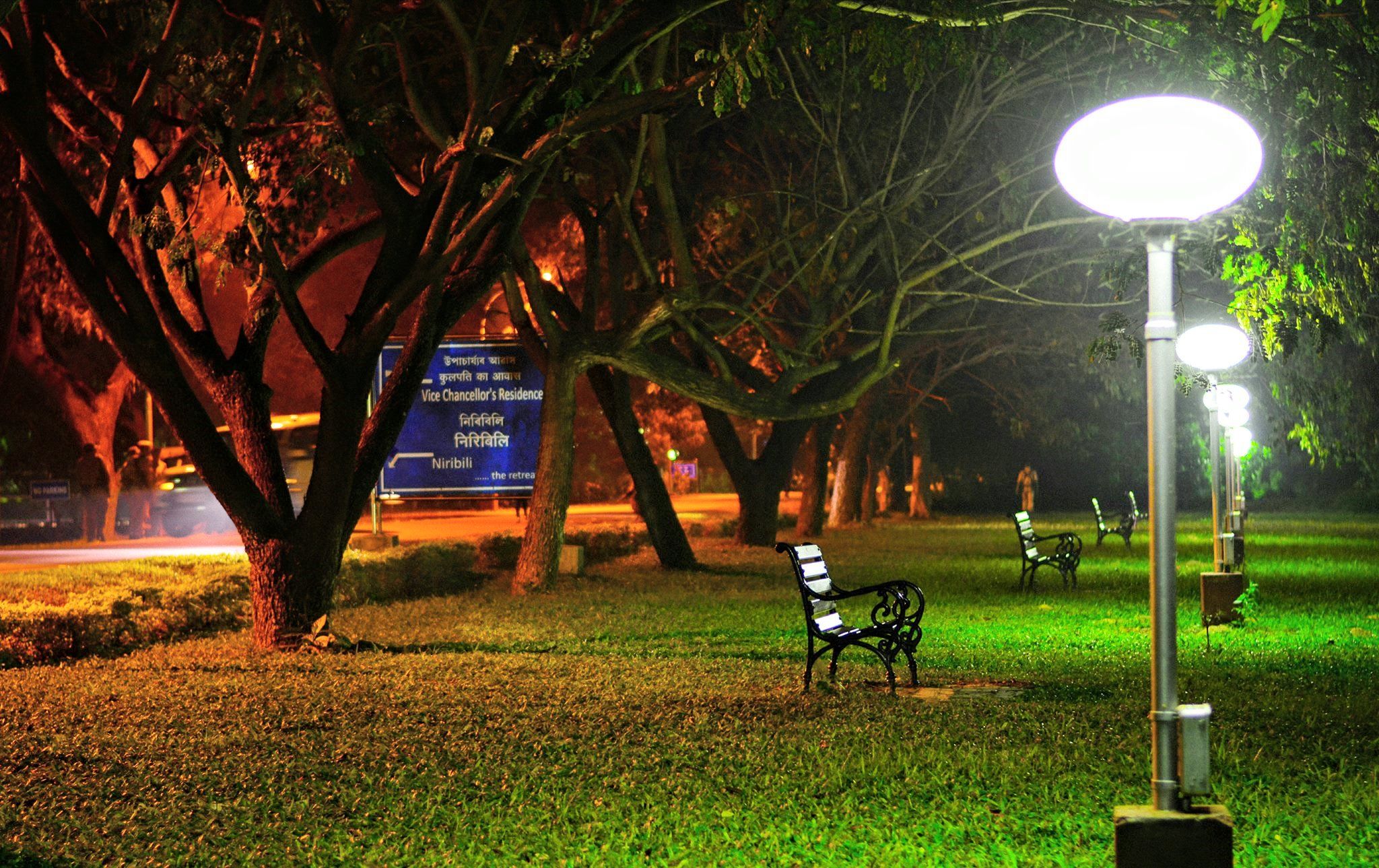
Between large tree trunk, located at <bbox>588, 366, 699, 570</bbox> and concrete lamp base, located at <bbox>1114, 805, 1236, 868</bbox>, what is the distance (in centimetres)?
1860

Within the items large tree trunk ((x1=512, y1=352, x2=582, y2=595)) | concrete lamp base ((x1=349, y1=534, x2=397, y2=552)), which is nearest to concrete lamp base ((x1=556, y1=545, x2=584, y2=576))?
large tree trunk ((x1=512, y1=352, x2=582, y2=595))

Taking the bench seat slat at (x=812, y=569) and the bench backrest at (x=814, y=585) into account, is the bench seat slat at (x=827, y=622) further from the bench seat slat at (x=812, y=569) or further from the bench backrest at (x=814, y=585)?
the bench seat slat at (x=812, y=569)

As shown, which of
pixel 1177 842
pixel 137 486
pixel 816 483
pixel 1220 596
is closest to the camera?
pixel 1177 842

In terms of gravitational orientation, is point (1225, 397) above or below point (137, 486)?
above

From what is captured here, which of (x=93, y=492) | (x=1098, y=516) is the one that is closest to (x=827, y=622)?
(x=1098, y=516)

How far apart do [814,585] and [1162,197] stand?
601 centimetres

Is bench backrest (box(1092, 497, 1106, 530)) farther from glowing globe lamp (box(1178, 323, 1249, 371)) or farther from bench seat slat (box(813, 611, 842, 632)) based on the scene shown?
bench seat slat (box(813, 611, 842, 632))

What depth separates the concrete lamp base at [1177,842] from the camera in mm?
4098

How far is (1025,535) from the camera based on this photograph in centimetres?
1862

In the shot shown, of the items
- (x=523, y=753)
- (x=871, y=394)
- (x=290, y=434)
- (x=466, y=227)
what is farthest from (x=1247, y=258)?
(x=290, y=434)

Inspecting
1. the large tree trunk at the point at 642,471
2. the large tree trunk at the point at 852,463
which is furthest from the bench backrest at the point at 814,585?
the large tree trunk at the point at 852,463

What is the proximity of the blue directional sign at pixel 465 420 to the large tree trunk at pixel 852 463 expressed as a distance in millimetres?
17982

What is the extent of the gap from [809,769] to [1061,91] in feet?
46.8

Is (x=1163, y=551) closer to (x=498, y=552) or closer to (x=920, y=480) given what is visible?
(x=498, y=552)
